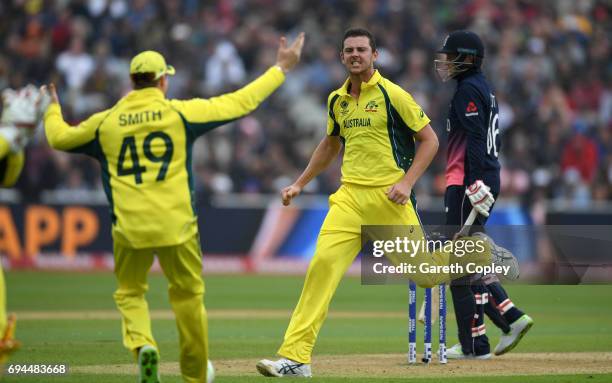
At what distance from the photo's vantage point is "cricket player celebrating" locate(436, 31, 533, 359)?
1010 cm

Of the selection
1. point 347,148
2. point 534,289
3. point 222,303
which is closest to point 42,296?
point 222,303

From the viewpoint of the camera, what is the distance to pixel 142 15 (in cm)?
2464

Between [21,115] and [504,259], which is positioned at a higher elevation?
[21,115]

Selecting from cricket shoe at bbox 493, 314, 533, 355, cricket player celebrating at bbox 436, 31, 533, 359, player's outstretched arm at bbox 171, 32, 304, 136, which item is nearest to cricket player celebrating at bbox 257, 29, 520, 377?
cricket player celebrating at bbox 436, 31, 533, 359

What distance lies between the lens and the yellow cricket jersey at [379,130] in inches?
364

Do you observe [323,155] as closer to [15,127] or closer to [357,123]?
[357,123]

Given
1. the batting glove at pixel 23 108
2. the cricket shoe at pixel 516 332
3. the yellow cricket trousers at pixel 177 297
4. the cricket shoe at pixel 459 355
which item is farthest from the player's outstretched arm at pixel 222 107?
the cricket shoe at pixel 459 355

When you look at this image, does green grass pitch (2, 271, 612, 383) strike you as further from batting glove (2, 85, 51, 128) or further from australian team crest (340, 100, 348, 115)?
batting glove (2, 85, 51, 128)

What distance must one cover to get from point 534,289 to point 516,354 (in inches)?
93.4

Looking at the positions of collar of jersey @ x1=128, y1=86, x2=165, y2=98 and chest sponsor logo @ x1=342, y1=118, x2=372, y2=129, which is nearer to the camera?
collar of jersey @ x1=128, y1=86, x2=165, y2=98

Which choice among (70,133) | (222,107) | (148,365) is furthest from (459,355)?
(70,133)

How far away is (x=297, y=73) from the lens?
81.7 ft

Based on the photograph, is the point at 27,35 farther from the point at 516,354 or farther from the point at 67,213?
the point at 516,354

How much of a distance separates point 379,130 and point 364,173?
38 cm
